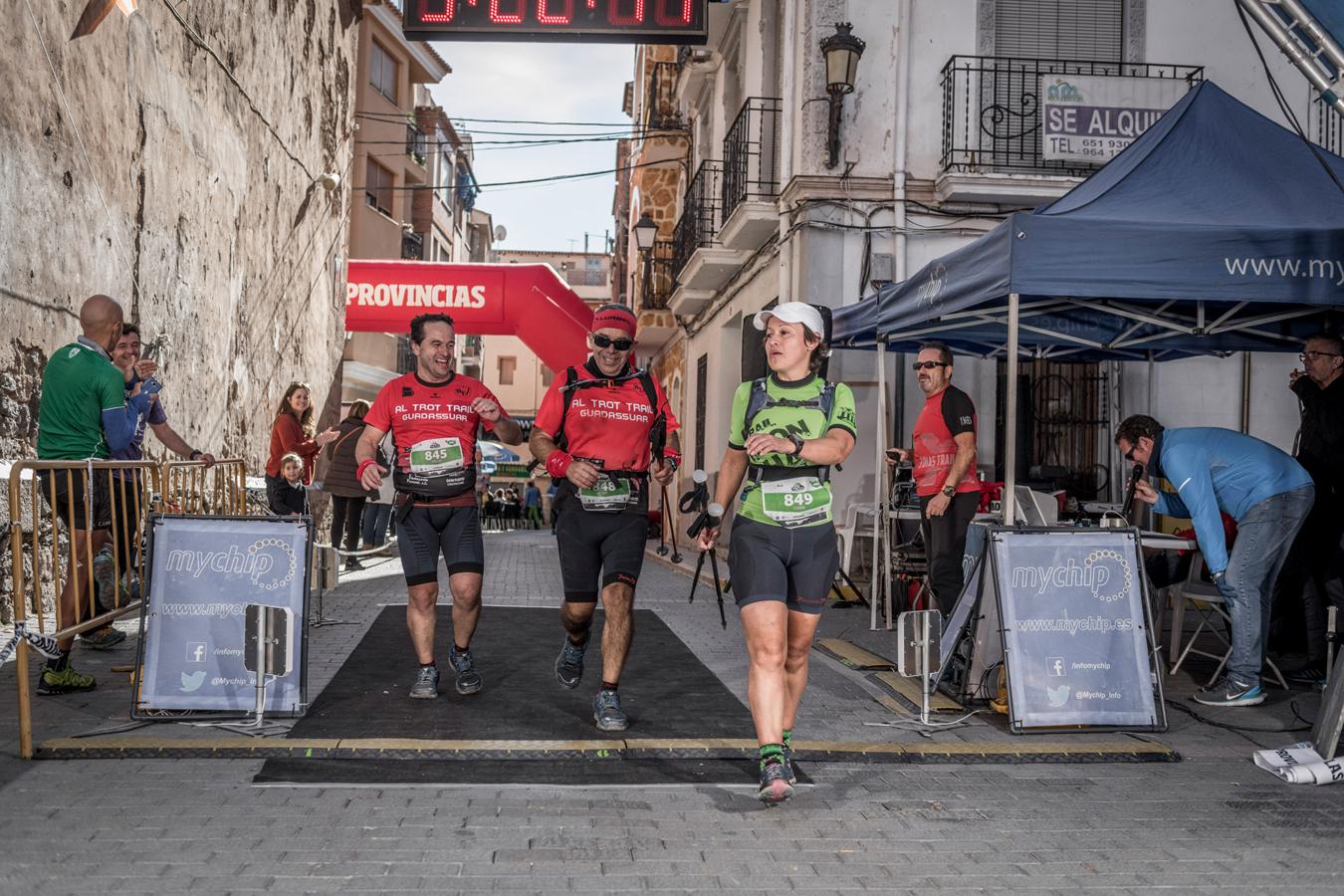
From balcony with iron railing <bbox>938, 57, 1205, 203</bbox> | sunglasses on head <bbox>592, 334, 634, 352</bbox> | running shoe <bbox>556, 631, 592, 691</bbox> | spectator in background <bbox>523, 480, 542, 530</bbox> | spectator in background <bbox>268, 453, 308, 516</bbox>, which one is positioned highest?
balcony with iron railing <bbox>938, 57, 1205, 203</bbox>

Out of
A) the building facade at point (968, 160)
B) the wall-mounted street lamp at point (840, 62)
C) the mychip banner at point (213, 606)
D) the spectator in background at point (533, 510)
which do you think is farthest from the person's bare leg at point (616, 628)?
the spectator in background at point (533, 510)

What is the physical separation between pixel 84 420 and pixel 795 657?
4.07 metres

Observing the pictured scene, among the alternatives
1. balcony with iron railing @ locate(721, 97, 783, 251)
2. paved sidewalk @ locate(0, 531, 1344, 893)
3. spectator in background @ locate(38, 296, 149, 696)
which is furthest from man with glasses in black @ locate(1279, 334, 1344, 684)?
balcony with iron railing @ locate(721, 97, 783, 251)

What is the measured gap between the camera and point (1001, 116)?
46.7 feet

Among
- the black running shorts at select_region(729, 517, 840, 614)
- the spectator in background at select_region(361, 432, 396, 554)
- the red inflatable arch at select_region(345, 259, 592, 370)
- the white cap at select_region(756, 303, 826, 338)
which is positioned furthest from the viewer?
the red inflatable arch at select_region(345, 259, 592, 370)

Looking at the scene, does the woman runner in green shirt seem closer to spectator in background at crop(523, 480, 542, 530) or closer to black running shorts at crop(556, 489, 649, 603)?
black running shorts at crop(556, 489, 649, 603)

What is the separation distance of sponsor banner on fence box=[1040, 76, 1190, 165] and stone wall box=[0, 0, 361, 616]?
352 inches

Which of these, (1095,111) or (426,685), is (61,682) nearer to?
(426,685)

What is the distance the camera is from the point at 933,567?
803cm

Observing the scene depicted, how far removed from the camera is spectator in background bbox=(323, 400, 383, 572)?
13852mm

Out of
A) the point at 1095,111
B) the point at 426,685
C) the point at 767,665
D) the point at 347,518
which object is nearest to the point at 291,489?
the point at 347,518

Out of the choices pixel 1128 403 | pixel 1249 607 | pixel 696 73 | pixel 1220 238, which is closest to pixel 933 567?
pixel 1249 607

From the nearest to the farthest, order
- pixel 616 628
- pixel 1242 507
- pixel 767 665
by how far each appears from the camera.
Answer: pixel 767 665, pixel 616 628, pixel 1242 507

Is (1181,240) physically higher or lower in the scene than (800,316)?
higher
